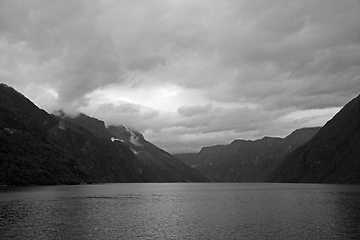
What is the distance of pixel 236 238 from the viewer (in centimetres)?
6625

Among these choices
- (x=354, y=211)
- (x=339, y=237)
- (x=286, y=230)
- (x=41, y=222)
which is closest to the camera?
(x=339, y=237)

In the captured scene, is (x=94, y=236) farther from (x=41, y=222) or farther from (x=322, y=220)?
(x=322, y=220)

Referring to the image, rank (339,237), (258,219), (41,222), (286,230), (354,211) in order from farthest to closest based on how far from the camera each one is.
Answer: (354,211) < (258,219) < (41,222) < (286,230) < (339,237)

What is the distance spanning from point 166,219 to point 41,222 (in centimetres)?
3223

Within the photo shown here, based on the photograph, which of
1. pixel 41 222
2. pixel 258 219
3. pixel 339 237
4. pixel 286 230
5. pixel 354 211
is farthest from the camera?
pixel 354 211

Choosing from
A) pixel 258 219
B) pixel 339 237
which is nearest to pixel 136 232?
pixel 258 219

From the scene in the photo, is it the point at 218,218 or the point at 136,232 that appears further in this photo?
the point at 218,218

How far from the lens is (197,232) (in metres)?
73.8

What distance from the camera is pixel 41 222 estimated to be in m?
84.3

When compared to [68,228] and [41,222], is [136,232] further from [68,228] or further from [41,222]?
[41,222]

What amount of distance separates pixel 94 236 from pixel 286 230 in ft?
133

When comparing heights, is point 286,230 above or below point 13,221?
below

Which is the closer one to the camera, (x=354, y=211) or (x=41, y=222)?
(x=41, y=222)

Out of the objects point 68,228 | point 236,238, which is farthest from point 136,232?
point 236,238
